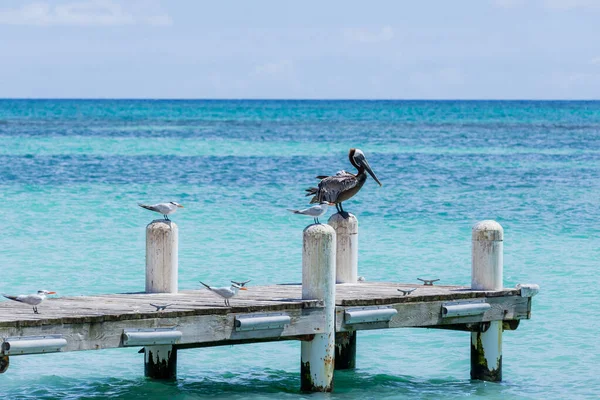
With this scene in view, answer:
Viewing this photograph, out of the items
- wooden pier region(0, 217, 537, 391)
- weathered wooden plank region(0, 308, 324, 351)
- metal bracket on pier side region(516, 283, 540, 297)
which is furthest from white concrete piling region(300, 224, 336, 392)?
metal bracket on pier side region(516, 283, 540, 297)

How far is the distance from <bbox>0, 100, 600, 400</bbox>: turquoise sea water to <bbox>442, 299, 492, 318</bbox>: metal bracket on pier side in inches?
38.1

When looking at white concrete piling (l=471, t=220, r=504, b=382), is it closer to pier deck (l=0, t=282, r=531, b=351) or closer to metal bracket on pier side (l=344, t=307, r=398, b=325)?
pier deck (l=0, t=282, r=531, b=351)

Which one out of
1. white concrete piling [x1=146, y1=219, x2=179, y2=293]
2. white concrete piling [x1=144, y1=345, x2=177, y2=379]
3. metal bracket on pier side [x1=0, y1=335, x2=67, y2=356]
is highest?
white concrete piling [x1=146, y1=219, x2=179, y2=293]

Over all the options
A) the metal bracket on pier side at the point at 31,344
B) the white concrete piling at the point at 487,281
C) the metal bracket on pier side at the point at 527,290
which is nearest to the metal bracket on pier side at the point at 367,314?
the white concrete piling at the point at 487,281

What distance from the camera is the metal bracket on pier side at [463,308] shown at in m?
11.8

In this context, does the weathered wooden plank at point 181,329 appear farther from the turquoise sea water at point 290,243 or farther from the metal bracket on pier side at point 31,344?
the turquoise sea water at point 290,243

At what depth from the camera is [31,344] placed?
9859 mm

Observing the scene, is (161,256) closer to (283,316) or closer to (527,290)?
(283,316)

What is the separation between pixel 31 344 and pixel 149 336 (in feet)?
3.40

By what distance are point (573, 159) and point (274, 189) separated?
65.1 feet

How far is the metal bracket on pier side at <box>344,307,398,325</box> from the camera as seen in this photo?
448 inches

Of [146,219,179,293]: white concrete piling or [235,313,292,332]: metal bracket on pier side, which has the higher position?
[146,219,179,293]: white concrete piling

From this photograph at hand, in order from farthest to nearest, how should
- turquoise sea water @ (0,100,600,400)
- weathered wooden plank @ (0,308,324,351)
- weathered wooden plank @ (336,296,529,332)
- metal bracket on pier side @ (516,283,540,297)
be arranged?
turquoise sea water @ (0,100,600,400), metal bracket on pier side @ (516,283,540,297), weathered wooden plank @ (336,296,529,332), weathered wooden plank @ (0,308,324,351)

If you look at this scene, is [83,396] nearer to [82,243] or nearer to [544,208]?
[82,243]
